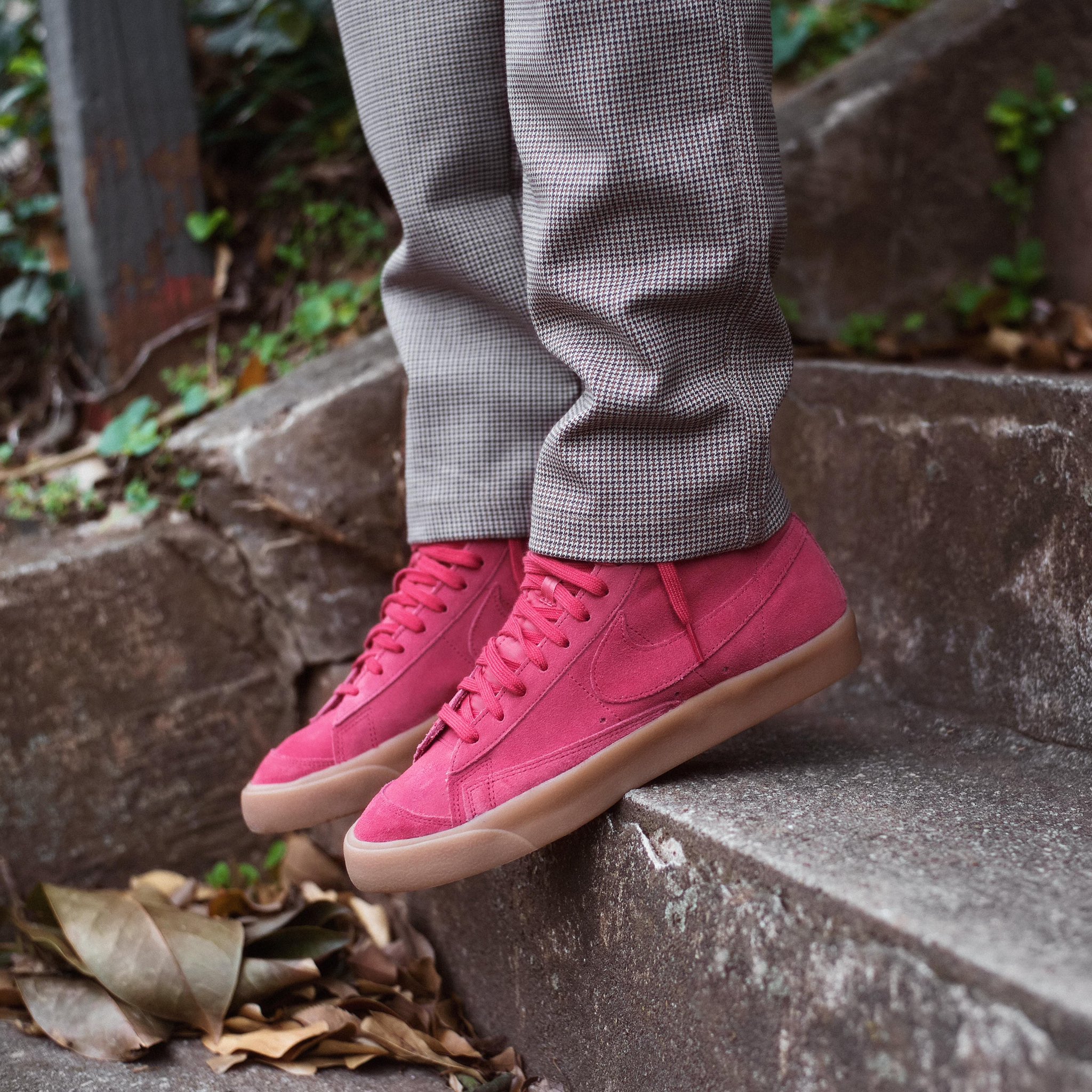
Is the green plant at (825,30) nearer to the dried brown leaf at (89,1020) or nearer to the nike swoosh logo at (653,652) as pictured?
the nike swoosh logo at (653,652)

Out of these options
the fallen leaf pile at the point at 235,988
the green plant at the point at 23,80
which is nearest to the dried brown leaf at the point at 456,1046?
the fallen leaf pile at the point at 235,988

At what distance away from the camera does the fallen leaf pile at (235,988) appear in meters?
0.96

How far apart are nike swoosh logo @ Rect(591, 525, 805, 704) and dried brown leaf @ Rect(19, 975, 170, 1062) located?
0.54 m

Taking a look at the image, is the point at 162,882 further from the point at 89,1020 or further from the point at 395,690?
the point at 395,690

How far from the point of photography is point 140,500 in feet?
4.67

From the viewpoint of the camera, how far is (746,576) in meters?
0.87

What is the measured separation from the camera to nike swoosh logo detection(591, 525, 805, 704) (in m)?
0.84

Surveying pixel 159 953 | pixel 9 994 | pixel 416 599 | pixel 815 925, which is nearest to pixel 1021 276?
pixel 416 599

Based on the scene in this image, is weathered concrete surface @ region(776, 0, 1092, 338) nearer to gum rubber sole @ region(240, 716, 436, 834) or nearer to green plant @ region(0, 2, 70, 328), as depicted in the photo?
gum rubber sole @ region(240, 716, 436, 834)

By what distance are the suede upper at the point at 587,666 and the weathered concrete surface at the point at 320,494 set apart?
534mm

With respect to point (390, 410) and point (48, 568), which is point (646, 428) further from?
point (48, 568)

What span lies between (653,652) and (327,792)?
0.33 metres

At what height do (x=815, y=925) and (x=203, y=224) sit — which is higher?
(x=203, y=224)

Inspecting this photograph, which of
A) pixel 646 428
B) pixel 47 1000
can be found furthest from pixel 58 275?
pixel 646 428
